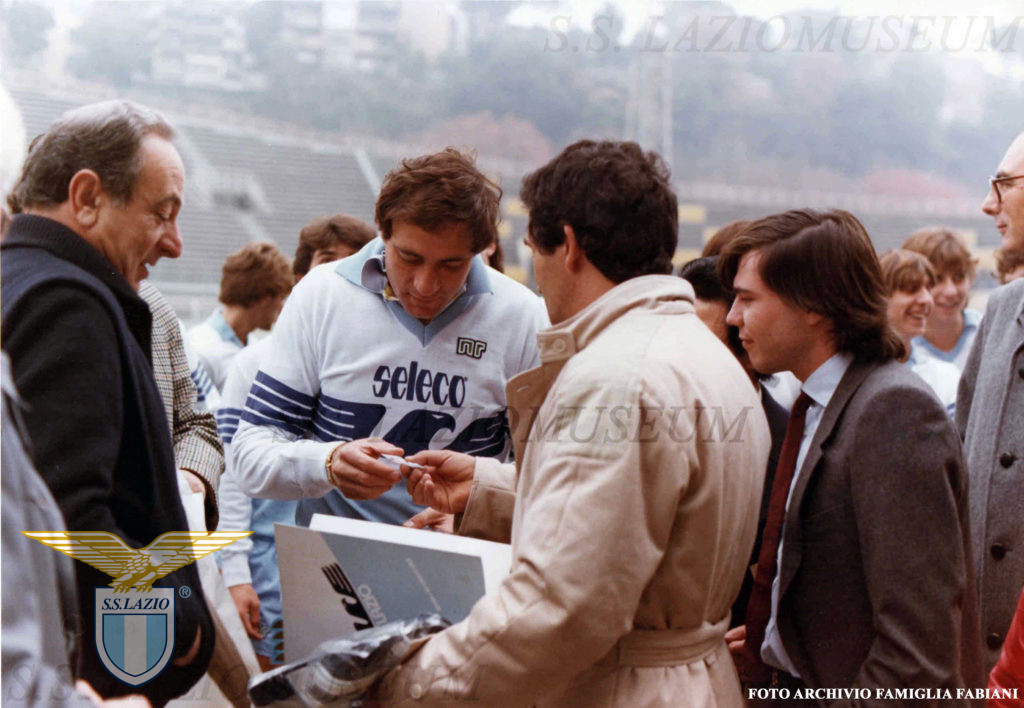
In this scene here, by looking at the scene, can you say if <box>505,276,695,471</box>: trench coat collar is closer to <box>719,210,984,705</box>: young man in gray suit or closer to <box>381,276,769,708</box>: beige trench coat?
<box>381,276,769,708</box>: beige trench coat

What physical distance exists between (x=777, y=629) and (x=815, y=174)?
251 inches

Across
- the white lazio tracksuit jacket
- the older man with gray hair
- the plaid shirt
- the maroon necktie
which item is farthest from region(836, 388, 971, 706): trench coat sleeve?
the plaid shirt

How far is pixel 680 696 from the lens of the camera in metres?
1.36

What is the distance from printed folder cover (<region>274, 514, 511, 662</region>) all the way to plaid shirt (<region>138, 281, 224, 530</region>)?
394 millimetres

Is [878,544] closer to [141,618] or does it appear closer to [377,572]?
[377,572]

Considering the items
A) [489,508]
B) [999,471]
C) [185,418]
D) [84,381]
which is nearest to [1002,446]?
[999,471]

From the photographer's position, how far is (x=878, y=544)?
1479 mm

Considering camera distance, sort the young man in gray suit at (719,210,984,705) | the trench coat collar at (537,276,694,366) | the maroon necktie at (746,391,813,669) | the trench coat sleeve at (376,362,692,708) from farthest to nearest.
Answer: the maroon necktie at (746,391,813,669) → the young man in gray suit at (719,210,984,705) → the trench coat collar at (537,276,694,366) → the trench coat sleeve at (376,362,692,708)

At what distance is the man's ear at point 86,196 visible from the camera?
53.9 inches

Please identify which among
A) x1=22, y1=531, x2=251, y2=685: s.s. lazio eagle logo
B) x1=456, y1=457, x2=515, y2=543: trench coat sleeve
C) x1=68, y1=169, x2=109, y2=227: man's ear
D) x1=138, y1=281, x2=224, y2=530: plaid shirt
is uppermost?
x1=68, y1=169, x2=109, y2=227: man's ear

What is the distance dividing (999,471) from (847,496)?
0.78m

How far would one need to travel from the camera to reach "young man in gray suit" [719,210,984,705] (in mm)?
1467

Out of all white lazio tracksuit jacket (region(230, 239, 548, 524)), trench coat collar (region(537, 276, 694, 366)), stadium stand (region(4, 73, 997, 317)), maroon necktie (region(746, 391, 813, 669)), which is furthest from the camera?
stadium stand (region(4, 73, 997, 317))

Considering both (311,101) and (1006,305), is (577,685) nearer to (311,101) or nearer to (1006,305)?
(1006,305)
